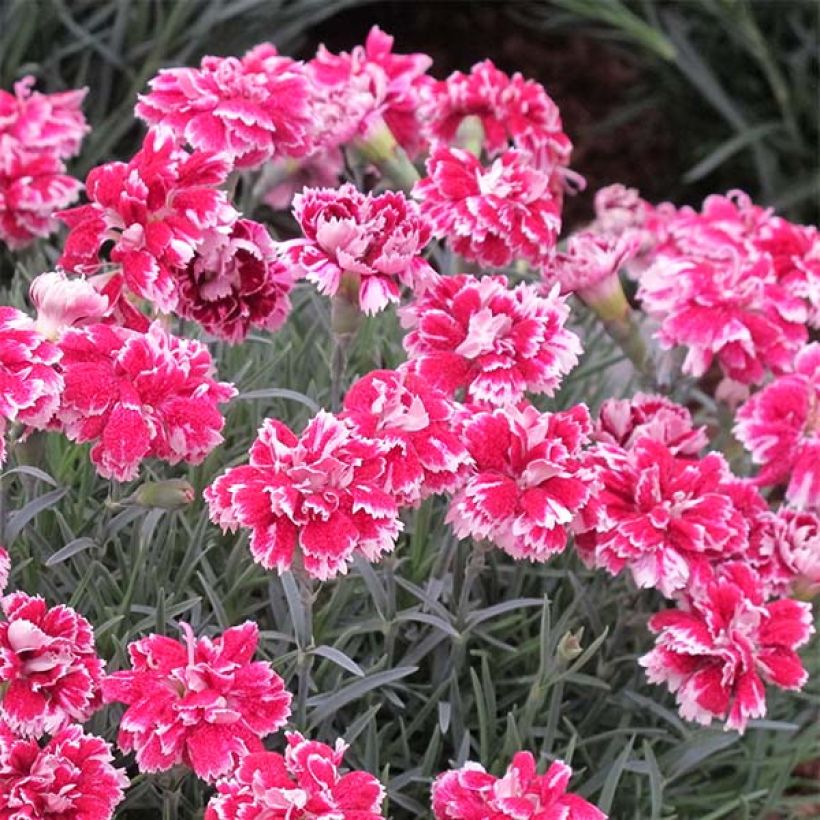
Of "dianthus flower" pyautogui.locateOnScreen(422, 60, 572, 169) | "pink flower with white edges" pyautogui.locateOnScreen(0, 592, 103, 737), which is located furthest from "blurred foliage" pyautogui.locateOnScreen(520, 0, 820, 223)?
"pink flower with white edges" pyautogui.locateOnScreen(0, 592, 103, 737)

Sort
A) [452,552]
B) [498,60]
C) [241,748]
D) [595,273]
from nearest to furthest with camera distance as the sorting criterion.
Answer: [241,748]
[452,552]
[595,273]
[498,60]

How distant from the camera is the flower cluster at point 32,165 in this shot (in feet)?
4.29

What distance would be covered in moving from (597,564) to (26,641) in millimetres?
415

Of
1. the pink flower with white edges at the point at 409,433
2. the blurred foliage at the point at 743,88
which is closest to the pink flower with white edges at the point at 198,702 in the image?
the pink flower with white edges at the point at 409,433

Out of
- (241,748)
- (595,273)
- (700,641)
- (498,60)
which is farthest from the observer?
(498,60)

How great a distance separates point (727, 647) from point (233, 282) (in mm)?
443

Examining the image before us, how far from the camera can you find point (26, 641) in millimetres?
836

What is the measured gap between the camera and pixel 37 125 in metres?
1.37

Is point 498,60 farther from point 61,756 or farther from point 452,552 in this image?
point 61,756

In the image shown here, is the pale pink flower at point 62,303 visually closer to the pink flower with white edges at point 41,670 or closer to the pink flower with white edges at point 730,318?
the pink flower with white edges at point 41,670

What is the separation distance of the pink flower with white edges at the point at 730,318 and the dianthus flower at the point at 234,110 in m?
0.35

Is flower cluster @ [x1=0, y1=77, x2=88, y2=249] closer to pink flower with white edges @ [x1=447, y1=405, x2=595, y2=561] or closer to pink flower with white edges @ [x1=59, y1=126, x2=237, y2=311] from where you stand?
pink flower with white edges @ [x1=59, y1=126, x2=237, y2=311]

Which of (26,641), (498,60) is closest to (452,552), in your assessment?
(26,641)

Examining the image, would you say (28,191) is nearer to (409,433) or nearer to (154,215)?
(154,215)
